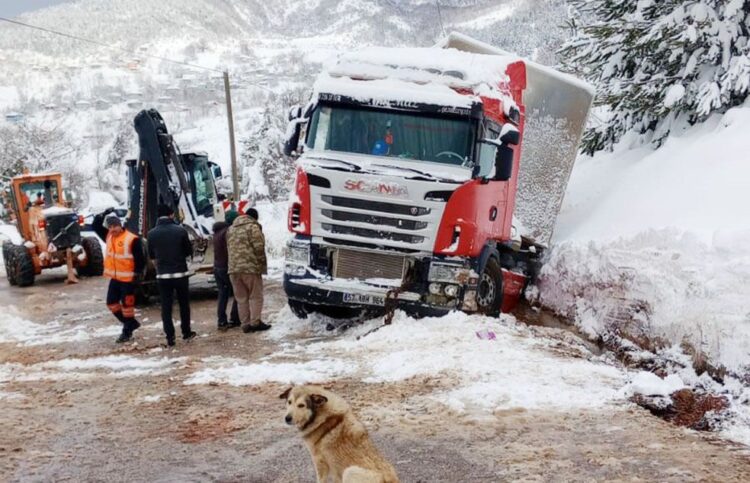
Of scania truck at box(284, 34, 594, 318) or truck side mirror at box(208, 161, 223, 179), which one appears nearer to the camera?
scania truck at box(284, 34, 594, 318)

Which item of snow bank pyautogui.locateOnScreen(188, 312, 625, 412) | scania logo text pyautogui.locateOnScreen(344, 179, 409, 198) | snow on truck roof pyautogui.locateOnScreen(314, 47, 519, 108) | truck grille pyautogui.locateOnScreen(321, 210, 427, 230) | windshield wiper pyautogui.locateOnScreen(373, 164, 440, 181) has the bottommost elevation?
snow bank pyautogui.locateOnScreen(188, 312, 625, 412)

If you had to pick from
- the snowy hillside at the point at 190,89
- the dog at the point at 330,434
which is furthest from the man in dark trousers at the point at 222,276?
the dog at the point at 330,434

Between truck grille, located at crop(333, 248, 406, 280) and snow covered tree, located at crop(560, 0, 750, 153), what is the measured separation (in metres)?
6.67

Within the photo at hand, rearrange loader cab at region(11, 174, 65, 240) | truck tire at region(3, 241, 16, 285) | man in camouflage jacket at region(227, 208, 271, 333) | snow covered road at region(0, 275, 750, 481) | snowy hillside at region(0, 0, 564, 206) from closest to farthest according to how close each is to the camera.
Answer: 1. snow covered road at region(0, 275, 750, 481)
2. man in camouflage jacket at region(227, 208, 271, 333)
3. truck tire at region(3, 241, 16, 285)
4. loader cab at region(11, 174, 65, 240)
5. snowy hillside at region(0, 0, 564, 206)

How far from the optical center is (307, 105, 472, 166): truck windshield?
9391 mm

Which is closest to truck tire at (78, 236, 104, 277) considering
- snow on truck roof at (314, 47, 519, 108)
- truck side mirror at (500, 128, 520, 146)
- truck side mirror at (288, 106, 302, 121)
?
truck side mirror at (288, 106, 302, 121)

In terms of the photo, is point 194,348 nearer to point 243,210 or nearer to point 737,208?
point 243,210

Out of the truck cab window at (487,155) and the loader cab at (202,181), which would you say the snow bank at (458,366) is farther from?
the loader cab at (202,181)

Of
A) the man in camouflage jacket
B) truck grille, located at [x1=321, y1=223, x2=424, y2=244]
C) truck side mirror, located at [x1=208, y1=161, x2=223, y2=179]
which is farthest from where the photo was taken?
truck side mirror, located at [x1=208, y1=161, x2=223, y2=179]

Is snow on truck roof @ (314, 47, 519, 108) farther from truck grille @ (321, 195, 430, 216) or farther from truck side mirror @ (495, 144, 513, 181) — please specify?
truck grille @ (321, 195, 430, 216)

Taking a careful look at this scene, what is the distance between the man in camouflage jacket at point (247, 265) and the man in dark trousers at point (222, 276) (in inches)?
18.1

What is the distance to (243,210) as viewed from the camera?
10.5 meters

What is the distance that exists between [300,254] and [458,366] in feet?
9.51

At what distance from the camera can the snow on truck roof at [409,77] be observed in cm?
931
